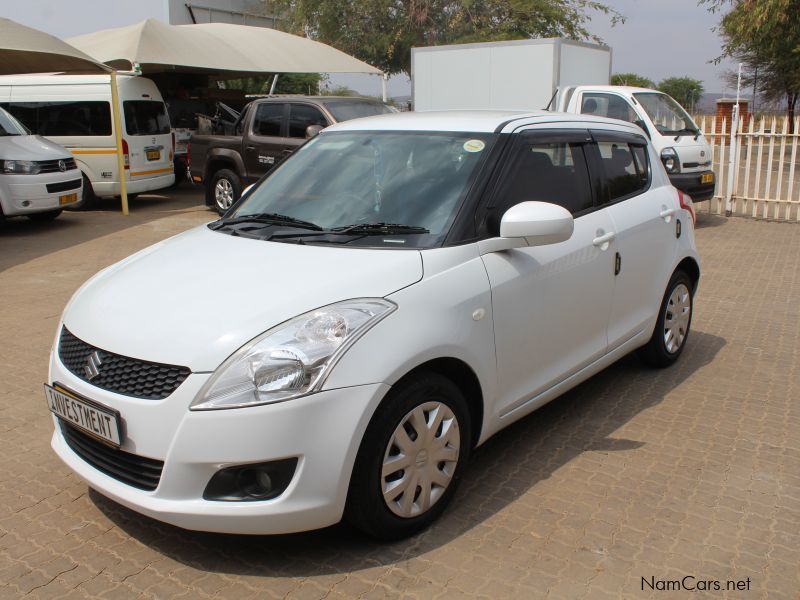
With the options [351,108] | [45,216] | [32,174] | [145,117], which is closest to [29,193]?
[32,174]

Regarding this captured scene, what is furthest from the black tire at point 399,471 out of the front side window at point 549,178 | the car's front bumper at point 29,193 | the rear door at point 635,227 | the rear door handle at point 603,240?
the car's front bumper at point 29,193

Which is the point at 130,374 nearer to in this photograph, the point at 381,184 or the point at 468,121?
the point at 381,184

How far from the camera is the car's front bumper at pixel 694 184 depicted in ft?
37.7

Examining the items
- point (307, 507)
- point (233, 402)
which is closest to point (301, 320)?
point (233, 402)

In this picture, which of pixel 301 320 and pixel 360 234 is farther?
pixel 360 234

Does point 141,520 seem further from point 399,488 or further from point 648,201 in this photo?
point 648,201

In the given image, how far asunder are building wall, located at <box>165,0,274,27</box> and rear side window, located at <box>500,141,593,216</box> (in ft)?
80.5

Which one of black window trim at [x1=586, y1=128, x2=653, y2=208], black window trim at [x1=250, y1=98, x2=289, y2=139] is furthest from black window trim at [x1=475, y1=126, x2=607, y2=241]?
black window trim at [x1=250, y1=98, x2=289, y2=139]

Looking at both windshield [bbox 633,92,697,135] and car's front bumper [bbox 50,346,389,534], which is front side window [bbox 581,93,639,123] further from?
car's front bumper [bbox 50,346,389,534]

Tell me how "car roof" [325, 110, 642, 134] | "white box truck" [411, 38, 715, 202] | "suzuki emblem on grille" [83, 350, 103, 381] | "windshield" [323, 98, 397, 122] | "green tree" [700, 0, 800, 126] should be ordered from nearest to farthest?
1. "suzuki emblem on grille" [83, 350, 103, 381]
2. "car roof" [325, 110, 642, 134]
3. "white box truck" [411, 38, 715, 202]
4. "windshield" [323, 98, 397, 122]
5. "green tree" [700, 0, 800, 126]

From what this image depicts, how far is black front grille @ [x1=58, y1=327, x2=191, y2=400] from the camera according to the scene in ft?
9.21

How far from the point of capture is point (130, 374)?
290cm

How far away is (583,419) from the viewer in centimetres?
451

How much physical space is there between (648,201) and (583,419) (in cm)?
145
